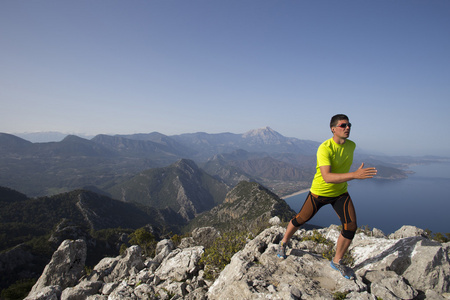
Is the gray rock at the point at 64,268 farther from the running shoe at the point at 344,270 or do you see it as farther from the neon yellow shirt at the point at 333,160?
the neon yellow shirt at the point at 333,160

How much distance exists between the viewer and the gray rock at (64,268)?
10797mm

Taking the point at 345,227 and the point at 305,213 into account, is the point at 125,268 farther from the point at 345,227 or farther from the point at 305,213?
the point at 345,227

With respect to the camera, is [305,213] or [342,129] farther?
[305,213]

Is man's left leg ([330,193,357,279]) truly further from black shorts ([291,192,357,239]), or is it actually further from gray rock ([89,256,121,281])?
gray rock ([89,256,121,281])

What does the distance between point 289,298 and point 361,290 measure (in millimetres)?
1681

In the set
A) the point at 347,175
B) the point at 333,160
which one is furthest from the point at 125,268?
the point at 347,175

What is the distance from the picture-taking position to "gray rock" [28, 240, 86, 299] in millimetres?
10797

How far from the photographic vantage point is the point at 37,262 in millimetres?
45531

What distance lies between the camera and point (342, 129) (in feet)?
14.7

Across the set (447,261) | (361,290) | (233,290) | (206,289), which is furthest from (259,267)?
(447,261)

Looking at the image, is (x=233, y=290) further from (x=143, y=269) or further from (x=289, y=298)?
(x=143, y=269)

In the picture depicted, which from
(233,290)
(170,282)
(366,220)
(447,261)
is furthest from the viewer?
(366,220)

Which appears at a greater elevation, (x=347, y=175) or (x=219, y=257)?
(x=347, y=175)

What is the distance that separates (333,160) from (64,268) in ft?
50.4
